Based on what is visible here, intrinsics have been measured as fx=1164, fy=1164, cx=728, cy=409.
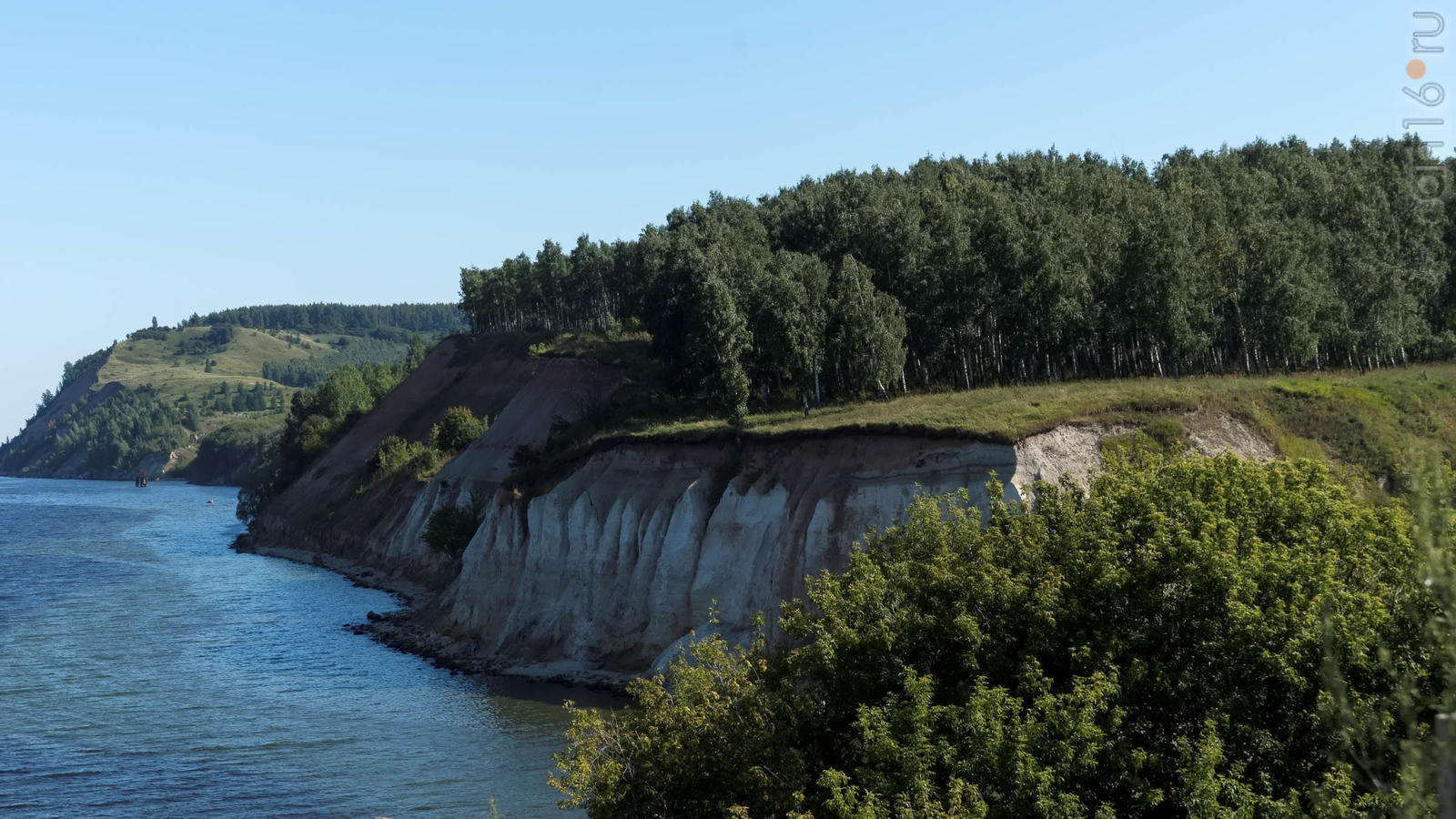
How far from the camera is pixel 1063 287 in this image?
229 ft

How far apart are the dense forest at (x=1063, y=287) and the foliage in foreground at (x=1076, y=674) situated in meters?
35.5

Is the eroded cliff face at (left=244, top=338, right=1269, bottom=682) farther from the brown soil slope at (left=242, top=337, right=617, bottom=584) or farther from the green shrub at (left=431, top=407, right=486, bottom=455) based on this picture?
the green shrub at (left=431, top=407, right=486, bottom=455)

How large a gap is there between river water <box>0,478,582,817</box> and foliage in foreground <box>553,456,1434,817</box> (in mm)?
14543

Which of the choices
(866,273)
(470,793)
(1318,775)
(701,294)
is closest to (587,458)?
(701,294)

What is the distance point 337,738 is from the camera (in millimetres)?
48438

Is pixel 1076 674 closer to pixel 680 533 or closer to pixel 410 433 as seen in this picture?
pixel 680 533

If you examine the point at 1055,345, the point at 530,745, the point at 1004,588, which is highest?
the point at 1055,345

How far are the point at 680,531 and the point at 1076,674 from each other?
3448 centimetres

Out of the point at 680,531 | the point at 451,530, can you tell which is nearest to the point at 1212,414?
the point at 680,531

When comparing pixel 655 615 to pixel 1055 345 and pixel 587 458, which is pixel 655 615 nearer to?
pixel 587 458

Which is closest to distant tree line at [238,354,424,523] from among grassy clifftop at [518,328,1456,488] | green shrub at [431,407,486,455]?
green shrub at [431,407,486,455]

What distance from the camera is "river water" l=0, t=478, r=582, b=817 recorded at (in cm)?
4116

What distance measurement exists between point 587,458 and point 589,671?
14064 millimetres

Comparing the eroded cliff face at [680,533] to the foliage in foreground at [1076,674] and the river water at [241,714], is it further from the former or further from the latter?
the foliage in foreground at [1076,674]
